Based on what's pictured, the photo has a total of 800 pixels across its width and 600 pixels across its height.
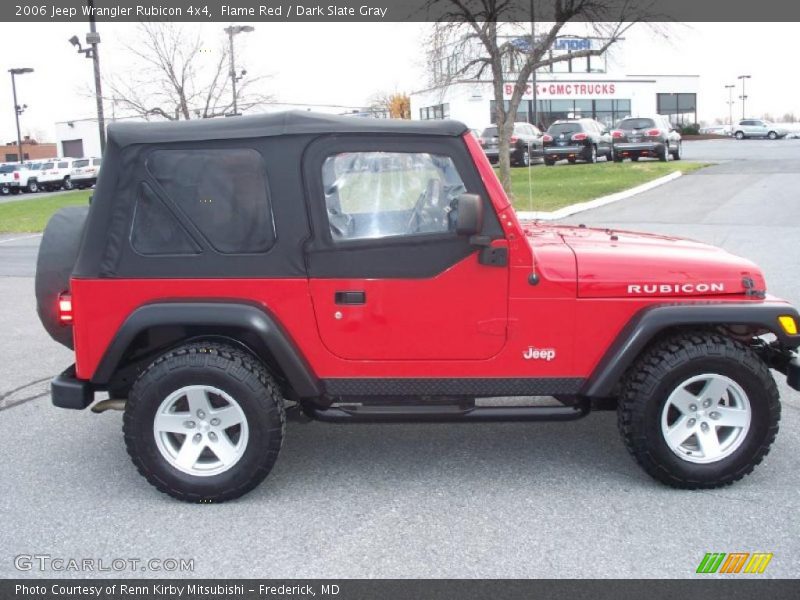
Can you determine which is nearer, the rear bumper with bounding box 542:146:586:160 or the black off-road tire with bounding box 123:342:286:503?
the black off-road tire with bounding box 123:342:286:503

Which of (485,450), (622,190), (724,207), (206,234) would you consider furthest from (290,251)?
(622,190)

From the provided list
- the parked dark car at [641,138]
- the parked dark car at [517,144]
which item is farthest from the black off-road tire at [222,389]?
the parked dark car at [641,138]

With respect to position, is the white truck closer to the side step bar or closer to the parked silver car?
the side step bar

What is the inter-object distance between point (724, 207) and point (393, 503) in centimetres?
1562

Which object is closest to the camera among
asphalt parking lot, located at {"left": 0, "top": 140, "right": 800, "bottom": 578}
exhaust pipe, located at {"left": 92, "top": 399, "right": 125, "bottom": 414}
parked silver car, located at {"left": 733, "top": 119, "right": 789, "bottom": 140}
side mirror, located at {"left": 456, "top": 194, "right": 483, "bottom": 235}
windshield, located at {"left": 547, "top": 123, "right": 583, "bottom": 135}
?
asphalt parking lot, located at {"left": 0, "top": 140, "right": 800, "bottom": 578}

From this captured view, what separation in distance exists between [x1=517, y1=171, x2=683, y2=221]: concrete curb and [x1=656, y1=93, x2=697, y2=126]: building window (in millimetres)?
59126

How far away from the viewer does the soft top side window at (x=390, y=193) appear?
4.15m

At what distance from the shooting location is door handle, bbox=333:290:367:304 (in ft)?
13.5

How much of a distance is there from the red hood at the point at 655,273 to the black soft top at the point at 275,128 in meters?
0.98

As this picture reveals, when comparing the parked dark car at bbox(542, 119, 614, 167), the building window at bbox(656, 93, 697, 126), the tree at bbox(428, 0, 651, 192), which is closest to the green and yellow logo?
the tree at bbox(428, 0, 651, 192)

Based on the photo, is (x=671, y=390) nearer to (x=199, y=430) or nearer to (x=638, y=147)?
(x=199, y=430)

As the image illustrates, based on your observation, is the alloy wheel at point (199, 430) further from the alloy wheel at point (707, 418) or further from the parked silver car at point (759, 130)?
the parked silver car at point (759, 130)

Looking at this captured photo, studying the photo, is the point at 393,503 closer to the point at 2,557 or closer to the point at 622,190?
the point at 2,557
